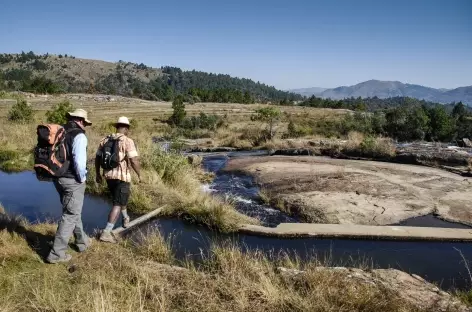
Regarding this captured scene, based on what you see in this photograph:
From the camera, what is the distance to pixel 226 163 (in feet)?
56.2

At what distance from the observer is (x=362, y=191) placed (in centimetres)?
1120

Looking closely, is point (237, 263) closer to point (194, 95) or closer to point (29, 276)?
point (29, 276)

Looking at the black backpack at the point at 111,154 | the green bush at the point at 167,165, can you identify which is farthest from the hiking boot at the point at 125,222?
the green bush at the point at 167,165

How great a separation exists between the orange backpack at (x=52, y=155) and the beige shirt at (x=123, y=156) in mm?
1218

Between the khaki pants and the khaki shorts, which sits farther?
the khaki shorts

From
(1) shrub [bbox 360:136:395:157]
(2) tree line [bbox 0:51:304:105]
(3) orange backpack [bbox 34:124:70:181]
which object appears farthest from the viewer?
(2) tree line [bbox 0:51:304:105]

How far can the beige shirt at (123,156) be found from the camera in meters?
6.28

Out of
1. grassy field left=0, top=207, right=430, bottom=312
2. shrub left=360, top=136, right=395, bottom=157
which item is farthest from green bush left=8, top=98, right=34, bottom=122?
grassy field left=0, top=207, right=430, bottom=312

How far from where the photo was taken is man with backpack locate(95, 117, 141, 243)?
6.23 meters

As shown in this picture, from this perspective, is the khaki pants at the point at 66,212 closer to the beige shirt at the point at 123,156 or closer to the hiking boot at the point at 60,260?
the hiking boot at the point at 60,260

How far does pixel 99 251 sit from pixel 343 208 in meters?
5.96

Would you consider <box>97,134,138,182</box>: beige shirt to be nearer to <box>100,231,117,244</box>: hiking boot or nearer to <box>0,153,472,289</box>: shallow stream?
<box>100,231,117,244</box>: hiking boot

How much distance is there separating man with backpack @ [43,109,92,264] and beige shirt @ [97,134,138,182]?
858mm

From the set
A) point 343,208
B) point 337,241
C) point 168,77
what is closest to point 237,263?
point 337,241
